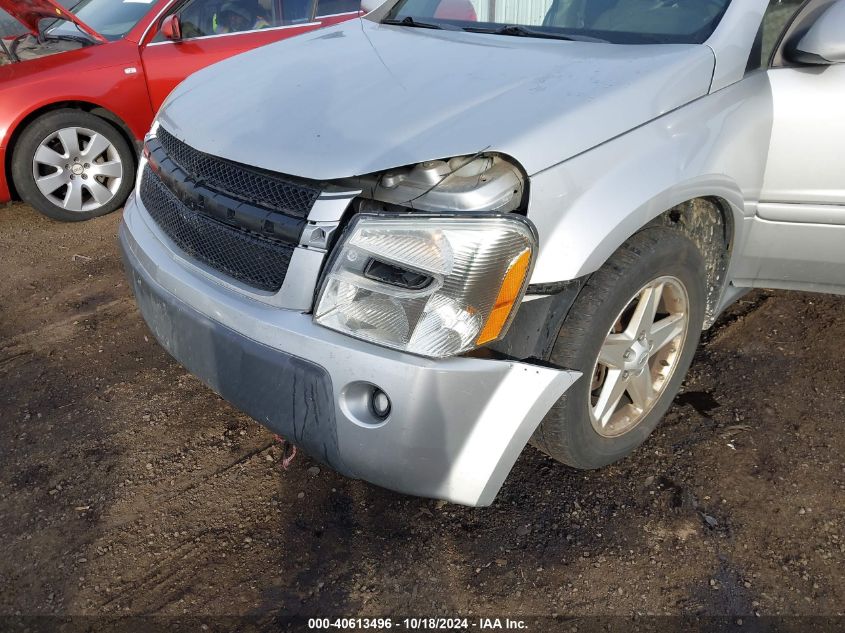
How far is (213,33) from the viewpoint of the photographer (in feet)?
16.2

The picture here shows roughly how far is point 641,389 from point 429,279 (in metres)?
1.07

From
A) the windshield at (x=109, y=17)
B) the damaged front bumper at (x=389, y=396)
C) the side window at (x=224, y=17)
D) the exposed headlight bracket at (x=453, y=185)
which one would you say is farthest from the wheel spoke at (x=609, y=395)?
the windshield at (x=109, y=17)

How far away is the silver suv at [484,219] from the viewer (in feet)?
5.88

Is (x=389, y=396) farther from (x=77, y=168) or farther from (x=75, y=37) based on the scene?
(x=75, y=37)

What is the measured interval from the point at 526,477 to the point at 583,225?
994 millimetres

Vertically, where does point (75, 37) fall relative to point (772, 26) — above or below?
below

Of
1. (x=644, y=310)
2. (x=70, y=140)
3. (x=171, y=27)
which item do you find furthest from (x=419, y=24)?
(x=70, y=140)

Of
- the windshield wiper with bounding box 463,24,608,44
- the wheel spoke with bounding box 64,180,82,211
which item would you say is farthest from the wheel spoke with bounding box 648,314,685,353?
the wheel spoke with bounding box 64,180,82,211

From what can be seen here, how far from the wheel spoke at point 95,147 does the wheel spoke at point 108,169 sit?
0.06 metres

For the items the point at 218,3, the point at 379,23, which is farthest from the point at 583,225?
the point at 218,3

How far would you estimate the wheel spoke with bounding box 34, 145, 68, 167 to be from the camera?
4477 millimetres

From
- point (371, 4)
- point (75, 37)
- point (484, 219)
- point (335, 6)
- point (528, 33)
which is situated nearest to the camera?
point (484, 219)

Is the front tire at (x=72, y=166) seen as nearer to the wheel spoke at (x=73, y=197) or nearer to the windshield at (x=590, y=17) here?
Result: the wheel spoke at (x=73, y=197)

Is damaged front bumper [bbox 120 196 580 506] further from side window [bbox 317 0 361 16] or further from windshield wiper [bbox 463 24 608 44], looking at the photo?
side window [bbox 317 0 361 16]
